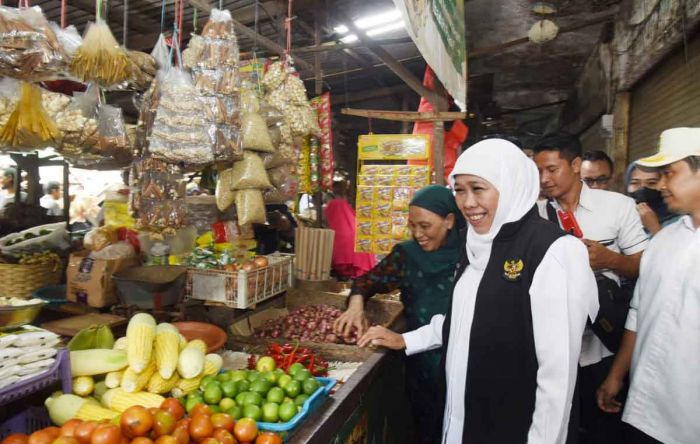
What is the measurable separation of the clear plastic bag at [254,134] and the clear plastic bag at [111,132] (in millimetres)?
620

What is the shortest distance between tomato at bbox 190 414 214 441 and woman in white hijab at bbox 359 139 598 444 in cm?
96

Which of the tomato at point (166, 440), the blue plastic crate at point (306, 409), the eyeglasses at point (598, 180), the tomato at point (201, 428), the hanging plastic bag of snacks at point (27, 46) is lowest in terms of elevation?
the blue plastic crate at point (306, 409)

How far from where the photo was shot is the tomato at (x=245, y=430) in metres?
1.50

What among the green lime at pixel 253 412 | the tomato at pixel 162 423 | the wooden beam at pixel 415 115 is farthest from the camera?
the wooden beam at pixel 415 115

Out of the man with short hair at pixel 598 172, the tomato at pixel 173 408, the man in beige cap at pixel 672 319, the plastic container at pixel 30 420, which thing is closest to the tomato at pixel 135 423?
the tomato at pixel 173 408

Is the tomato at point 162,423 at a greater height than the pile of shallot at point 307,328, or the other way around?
the tomato at point 162,423

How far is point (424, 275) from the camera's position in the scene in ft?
8.71

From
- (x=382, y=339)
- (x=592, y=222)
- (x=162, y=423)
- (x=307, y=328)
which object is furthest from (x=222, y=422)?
(x=592, y=222)

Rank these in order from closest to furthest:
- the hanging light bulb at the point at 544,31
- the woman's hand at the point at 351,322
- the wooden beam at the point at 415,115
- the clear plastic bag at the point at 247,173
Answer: the clear plastic bag at the point at 247,173
the woman's hand at the point at 351,322
the wooden beam at the point at 415,115
the hanging light bulb at the point at 544,31

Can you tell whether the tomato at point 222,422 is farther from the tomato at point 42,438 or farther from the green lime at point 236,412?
the tomato at point 42,438

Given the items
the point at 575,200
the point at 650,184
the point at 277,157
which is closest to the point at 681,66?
the point at 650,184

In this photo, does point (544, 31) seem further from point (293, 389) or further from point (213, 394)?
point (213, 394)

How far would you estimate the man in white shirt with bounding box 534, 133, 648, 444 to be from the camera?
2703 mm

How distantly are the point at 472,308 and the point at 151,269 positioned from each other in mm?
2137
